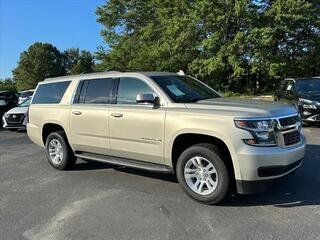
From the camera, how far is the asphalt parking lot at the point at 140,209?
191 inches

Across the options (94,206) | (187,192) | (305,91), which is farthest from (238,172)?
(305,91)

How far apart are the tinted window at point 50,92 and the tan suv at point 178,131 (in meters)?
0.03

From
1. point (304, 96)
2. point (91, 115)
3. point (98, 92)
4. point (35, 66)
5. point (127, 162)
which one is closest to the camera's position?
point (127, 162)

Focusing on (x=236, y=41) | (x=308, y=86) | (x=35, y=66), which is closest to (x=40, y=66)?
(x=35, y=66)

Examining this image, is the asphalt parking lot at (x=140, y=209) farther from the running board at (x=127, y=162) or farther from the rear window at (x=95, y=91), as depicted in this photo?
the rear window at (x=95, y=91)

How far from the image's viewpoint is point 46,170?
8414mm

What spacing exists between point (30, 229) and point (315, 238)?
3.21m

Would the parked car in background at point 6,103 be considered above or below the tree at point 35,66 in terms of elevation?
below

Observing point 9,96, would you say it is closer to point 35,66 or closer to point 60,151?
point 60,151

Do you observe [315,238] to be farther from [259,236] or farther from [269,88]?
[269,88]

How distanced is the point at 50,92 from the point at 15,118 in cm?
790

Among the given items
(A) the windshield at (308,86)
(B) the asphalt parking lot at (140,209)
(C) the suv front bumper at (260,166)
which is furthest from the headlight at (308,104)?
(C) the suv front bumper at (260,166)

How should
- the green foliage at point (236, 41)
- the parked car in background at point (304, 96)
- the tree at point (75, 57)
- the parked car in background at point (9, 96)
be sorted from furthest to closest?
the tree at point (75, 57)
the green foliage at point (236, 41)
the parked car in background at point (9, 96)
the parked car in background at point (304, 96)

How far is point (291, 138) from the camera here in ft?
18.6
